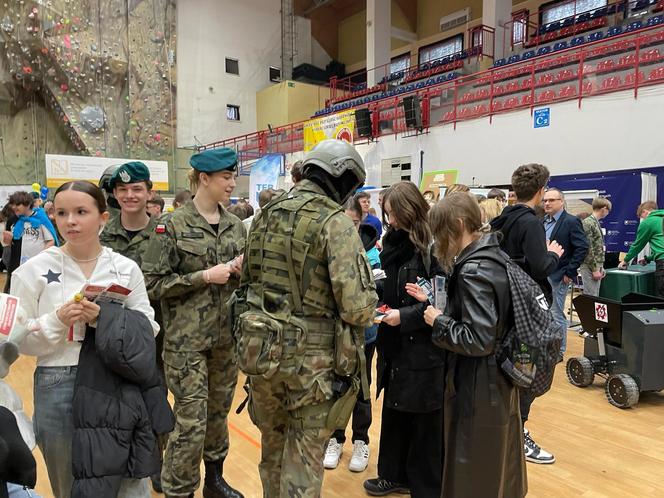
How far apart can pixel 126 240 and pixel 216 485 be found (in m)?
1.27

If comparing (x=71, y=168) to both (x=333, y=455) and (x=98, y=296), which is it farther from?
(x=98, y=296)

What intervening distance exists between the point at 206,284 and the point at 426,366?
1045mm

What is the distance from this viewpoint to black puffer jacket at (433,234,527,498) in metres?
1.56

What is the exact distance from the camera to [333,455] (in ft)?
8.41

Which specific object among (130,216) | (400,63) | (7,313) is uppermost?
(400,63)

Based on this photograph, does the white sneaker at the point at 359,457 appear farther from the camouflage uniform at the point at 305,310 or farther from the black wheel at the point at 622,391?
the black wheel at the point at 622,391

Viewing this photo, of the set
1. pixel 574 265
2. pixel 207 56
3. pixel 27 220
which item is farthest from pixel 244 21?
pixel 574 265

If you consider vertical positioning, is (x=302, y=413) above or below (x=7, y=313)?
below

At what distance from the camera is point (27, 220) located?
4.81 m

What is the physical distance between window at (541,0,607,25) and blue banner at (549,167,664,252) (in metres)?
8.36

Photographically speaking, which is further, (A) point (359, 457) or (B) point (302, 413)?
(A) point (359, 457)

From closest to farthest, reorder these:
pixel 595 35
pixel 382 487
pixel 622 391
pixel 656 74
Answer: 1. pixel 382 487
2. pixel 622 391
3. pixel 656 74
4. pixel 595 35

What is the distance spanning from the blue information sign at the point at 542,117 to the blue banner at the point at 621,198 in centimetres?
143

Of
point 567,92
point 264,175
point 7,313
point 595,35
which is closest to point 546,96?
point 567,92
